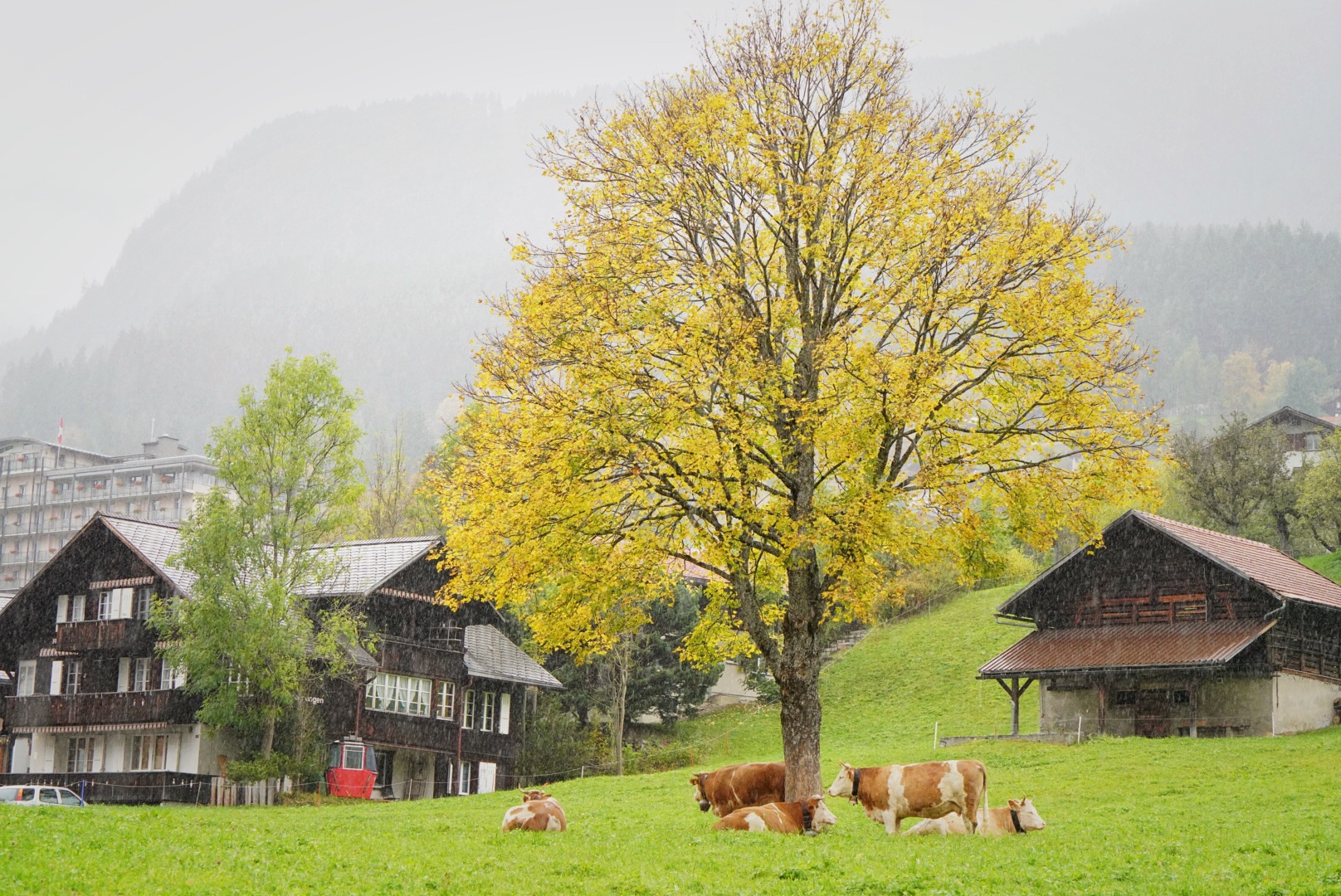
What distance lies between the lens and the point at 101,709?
4875 centimetres

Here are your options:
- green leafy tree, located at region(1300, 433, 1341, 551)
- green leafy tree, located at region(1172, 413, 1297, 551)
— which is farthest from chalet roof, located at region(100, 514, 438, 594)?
green leafy tree, located at region(1300, 433, 1341, 551)

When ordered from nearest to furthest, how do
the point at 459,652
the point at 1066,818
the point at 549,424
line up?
the point at 549,424
the point at 1066,818
the point at 459,652

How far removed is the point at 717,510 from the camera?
22438mm

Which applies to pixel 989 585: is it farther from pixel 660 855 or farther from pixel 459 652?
pixel 660 855

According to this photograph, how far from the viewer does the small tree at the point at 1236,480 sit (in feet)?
238

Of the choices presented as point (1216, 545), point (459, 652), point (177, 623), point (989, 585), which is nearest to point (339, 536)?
point (459, 652)

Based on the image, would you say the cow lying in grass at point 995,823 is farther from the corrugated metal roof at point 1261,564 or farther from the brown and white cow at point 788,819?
the corrugated metal roof at point 1261,564

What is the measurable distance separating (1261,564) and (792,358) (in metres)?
29.5

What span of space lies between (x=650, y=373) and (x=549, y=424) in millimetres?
1924

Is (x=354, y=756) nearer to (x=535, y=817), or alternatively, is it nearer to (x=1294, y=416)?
(x=535, y=817)

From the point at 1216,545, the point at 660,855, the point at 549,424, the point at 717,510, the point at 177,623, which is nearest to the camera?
the point at 660,855

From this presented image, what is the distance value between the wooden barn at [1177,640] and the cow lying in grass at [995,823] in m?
22.0

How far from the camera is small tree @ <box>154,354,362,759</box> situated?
41.9m

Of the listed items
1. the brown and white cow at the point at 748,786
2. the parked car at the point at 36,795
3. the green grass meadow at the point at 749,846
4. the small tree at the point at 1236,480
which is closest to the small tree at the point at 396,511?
the parked car at the point at 36,795
